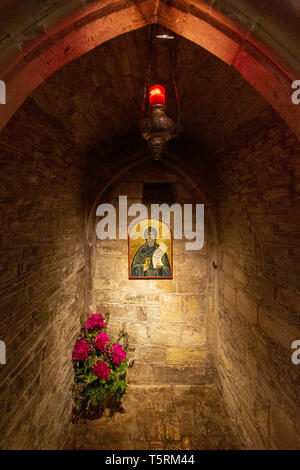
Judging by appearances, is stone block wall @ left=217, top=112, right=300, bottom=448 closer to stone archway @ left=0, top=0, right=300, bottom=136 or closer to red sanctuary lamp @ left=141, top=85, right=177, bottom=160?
stone archway @ left=0, top=0, right=300, bottom=136

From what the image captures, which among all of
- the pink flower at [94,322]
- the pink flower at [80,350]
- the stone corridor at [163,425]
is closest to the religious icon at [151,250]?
the pink flower at [94,322]

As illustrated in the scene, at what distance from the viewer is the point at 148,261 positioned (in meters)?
3.14

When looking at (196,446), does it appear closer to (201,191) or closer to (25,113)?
(201,191)

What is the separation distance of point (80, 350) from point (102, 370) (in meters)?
0.34

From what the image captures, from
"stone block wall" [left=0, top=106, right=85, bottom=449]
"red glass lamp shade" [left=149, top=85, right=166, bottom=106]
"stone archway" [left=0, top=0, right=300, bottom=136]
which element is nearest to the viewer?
"stone archway" [left=0, top=0, right=300, bottom=136]

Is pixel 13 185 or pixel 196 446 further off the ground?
pixel 13 185

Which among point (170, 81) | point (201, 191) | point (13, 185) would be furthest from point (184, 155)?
point (13, 185)

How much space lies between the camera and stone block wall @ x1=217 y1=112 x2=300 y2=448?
149 centimetres

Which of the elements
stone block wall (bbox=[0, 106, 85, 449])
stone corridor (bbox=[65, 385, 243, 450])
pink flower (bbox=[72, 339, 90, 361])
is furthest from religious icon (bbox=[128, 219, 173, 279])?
stone corridor (bbox=[65, 385, 243, 450])

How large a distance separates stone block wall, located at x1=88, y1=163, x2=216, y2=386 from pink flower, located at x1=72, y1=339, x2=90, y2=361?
609 millimetres

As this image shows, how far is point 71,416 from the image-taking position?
2.50 meters

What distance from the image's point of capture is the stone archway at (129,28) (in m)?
0.95

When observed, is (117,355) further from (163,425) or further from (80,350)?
(163,425)

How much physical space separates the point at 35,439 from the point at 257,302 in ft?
6.99
